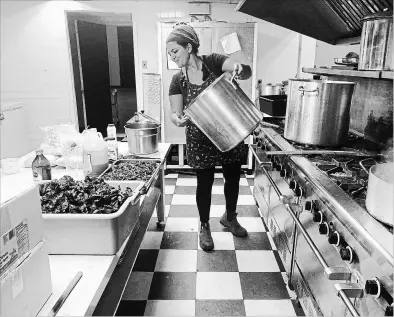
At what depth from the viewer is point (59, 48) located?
14.6ft

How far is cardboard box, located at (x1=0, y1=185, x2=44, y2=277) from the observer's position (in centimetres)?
79

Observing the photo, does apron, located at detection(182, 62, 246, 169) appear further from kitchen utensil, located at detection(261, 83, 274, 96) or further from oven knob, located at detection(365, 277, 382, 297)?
kitchen utensil, located at detection(261, 83, 274, 96)

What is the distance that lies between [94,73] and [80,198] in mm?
5015

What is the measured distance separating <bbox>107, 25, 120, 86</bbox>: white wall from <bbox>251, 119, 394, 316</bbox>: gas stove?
826 cm

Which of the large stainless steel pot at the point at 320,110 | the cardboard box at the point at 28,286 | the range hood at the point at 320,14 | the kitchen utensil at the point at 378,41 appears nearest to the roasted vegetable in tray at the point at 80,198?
the cardboard box at the point at 28,286

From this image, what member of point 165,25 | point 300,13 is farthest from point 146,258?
point 165,25

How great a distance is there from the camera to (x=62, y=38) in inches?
174

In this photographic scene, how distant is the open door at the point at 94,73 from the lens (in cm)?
538

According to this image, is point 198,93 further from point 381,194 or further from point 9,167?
point 381,194

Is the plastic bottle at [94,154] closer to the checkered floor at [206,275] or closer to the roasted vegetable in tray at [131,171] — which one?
the roasted vegetable in tray at [131,171]

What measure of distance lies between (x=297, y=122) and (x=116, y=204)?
1114 mm

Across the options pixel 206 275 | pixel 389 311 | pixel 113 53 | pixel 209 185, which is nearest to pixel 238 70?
pixel 209 185

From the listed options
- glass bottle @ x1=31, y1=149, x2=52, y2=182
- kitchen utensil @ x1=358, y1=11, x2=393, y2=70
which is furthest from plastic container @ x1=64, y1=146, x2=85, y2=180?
kitchen utensil @ x1=358, y1=11, x2=393, y2=70

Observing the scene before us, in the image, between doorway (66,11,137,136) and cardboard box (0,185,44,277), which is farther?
doorway (66,11,137,136)
